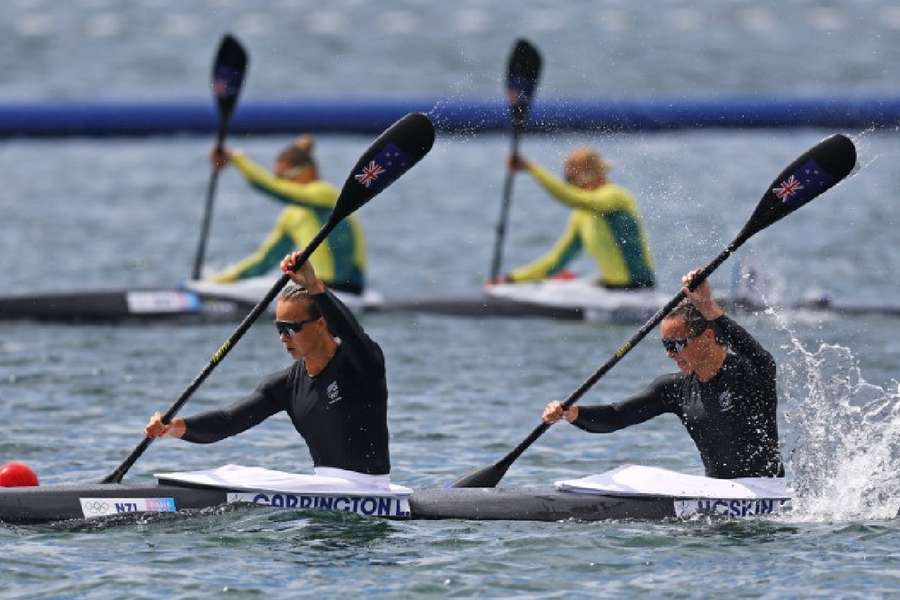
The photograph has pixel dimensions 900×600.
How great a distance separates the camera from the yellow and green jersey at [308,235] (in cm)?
1661

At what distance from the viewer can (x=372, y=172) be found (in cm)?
995

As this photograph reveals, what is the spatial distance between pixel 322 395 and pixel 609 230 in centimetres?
757

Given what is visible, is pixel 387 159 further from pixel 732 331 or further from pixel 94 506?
pixel 94 506

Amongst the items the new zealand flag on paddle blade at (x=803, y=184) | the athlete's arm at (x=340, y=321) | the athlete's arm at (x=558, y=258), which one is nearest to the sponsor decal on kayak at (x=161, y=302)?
the athlete's arm at (x=558, y=258)

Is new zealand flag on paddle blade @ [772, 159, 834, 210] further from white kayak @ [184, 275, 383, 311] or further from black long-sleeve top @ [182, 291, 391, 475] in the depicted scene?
white kayak @ [184, 275, 383, 311]

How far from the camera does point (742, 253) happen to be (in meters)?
17.5

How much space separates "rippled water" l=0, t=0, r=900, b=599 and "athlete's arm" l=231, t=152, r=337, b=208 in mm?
1142

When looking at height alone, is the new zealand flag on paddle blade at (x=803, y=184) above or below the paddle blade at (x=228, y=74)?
below

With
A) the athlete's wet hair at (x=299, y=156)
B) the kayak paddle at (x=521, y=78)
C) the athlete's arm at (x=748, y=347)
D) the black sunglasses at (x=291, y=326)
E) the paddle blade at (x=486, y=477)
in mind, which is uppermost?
the kayak paddle at (x=521, y=78)

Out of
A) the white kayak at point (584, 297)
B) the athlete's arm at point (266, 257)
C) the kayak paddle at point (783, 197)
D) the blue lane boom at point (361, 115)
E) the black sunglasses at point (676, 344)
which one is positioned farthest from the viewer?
the blue lane boom at point (361, 115)

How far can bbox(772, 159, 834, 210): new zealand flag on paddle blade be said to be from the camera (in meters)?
9.98

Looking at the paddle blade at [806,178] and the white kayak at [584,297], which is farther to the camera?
the white kayak at [584,297]

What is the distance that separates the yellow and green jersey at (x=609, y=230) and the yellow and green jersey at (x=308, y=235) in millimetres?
1668

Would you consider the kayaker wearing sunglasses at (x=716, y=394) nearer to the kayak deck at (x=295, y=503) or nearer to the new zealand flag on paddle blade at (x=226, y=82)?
the kayak deck at (x=295, y=503)
